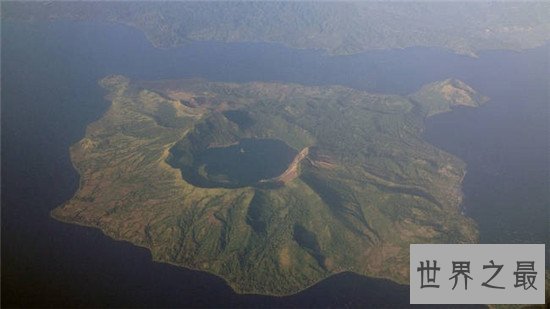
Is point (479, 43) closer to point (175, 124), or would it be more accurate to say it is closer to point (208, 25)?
point (208, 25)

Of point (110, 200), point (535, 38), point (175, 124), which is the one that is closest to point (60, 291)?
point (110, 200)

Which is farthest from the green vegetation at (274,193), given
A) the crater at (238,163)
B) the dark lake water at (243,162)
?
the dark lake water at (243,162)

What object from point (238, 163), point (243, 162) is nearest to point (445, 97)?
point (243, 162)

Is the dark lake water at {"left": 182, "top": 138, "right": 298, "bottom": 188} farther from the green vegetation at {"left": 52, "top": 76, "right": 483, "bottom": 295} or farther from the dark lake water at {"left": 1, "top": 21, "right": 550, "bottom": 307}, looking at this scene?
the dark lake water at {"left": 1, "top": 21, "right": 550, "bottom": 307}

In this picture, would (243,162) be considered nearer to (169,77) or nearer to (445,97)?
(169,77)

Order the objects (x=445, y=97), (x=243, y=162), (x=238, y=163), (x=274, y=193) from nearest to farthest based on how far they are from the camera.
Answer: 1. (x=274, y=193)
2. (x=238, y=163)
3. (x=243, y=162)
4. (x=445, y=97)

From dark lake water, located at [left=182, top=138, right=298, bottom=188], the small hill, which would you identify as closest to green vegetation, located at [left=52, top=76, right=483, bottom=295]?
dark lake water, located at [left=182, top=138, right=298, bottom=188]
